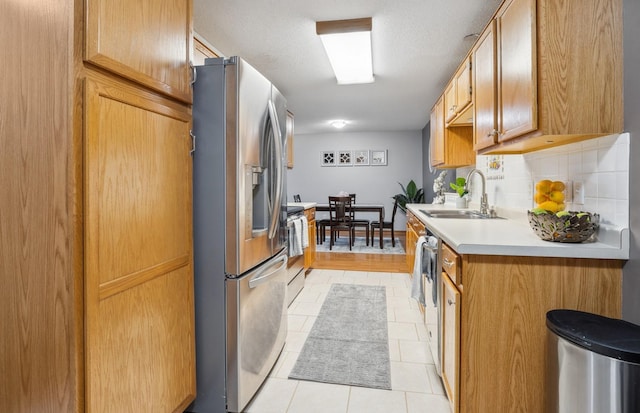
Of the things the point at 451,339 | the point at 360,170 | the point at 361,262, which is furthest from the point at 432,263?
the point at 360,170

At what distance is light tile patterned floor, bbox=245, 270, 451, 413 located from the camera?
1660mm

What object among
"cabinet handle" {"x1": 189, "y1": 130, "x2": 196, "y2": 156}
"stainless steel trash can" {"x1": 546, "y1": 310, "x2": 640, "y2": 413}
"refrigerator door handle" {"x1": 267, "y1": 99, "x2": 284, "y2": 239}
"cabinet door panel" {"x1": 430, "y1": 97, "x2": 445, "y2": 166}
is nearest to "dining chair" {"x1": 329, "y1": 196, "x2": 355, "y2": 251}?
"cabinet door panel" {"x1": 430, "y1": 97, "x2": 445, "y2": 166}

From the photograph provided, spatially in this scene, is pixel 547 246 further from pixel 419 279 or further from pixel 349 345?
pixel 349 345

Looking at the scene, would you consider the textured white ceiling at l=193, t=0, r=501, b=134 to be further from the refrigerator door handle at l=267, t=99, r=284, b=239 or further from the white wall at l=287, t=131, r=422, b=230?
the white wall at l=287, t=131, r=422, b=230

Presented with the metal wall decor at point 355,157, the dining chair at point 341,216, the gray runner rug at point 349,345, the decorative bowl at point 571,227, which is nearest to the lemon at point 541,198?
the decorative bowl at point 571,227

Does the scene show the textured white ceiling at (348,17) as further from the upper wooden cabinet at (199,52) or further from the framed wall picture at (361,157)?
the framed wall picture at (361,157)

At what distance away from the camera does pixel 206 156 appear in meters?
1.54

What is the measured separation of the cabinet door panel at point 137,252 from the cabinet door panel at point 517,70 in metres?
1.51

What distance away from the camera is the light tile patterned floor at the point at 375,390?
166 cm

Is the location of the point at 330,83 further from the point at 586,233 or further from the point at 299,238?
the point at 586,233

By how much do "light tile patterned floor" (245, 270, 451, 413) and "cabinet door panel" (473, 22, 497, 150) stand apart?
4.63ft

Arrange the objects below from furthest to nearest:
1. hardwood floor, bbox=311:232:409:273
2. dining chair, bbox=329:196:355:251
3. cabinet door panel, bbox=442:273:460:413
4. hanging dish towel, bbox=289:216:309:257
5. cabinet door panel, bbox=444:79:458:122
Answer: dining chair, bbox=329:196:355:251, hardwood floor, bbox=311:232:409:273, hanging dish towel, bbox=289:216:309:257, cabinet door panel, bbox=444:79:458:122, cabinet door panel, bbox=442:273:460:413

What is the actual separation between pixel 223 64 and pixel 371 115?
15.3 ft

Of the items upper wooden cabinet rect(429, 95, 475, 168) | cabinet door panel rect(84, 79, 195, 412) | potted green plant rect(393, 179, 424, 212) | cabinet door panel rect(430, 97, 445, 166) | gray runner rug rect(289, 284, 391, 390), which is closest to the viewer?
cabinet door panel rect(84, 79, 195, 412)
